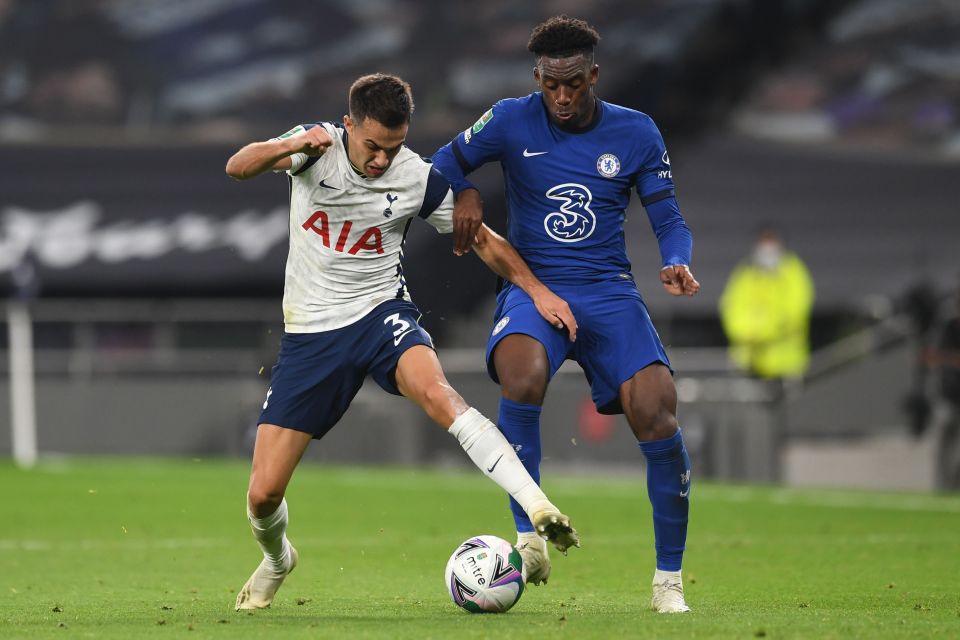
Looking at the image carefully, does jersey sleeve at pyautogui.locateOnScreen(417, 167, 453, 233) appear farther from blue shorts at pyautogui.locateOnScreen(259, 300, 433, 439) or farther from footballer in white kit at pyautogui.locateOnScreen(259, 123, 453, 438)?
blue shorts at pyautogui.locateOnScreen(259, 300, 433, 439)

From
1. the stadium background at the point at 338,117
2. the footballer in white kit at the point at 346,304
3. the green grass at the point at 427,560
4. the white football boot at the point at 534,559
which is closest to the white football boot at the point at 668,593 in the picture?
the green grass at the point at 427,560

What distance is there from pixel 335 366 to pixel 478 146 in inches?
46.3

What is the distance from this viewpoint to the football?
6.49m

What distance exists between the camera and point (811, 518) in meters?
12.2

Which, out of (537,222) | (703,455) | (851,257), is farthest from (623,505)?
(851,257)

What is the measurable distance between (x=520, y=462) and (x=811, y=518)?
619 centimetres

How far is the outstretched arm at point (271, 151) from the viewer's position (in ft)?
21.0

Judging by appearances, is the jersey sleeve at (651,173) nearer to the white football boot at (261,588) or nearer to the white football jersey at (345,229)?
the white football jersey at (345,229)

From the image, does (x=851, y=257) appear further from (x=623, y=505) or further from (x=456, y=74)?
(x=623, y=505)

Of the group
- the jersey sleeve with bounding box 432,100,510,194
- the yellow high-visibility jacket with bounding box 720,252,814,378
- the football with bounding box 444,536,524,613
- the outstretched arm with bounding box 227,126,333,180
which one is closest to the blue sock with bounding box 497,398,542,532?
the football with bounding box 444,536,524,613

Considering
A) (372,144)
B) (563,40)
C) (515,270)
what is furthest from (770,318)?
(372,144)

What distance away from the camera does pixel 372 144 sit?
669 cm

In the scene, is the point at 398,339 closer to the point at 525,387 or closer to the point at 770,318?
the point at 525,387

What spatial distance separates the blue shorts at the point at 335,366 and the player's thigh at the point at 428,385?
58 millimetres
